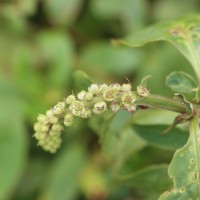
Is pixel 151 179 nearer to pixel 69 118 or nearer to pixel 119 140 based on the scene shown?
pixel 119 140

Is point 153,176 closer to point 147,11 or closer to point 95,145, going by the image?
point 95,145

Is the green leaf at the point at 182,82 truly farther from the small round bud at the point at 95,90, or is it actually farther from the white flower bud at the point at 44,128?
the white flower bud at the point at 44,128

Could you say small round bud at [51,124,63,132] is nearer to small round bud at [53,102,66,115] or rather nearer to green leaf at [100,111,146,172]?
small round bud at [53,102,66,115]

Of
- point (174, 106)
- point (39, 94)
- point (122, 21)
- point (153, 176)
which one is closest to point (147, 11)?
point (122, 21)

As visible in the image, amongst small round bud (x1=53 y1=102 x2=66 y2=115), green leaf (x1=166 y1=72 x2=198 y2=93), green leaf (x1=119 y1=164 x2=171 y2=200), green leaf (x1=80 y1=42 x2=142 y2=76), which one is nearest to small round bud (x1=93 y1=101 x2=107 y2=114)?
small round bud (x1=53 y1=102 x2=66 y2=115)

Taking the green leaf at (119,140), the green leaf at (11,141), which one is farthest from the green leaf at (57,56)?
the green leaf at (119,140)

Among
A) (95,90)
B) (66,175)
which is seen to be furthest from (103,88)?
(66,175)
